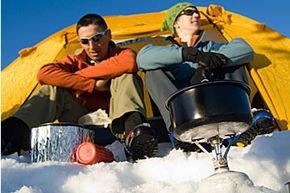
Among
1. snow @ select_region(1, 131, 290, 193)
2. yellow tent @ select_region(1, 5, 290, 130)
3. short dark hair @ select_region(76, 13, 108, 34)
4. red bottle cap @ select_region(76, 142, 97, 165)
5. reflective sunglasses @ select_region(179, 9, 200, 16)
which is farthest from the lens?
yellow tent @ select_region(1, 5, 290, 130)

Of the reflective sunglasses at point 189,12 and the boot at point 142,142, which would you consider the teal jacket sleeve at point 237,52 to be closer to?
the reflective sunglasses at point 189,12

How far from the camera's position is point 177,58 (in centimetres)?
190

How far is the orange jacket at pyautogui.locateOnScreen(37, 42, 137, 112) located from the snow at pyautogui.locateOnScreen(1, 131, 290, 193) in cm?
66

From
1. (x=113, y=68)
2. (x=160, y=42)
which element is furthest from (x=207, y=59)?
(x=160, y=42)

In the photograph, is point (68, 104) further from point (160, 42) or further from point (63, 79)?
point (160, 42)

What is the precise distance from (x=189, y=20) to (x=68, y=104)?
28.4 inches

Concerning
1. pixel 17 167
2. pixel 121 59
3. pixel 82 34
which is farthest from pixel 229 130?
pixel 82 34

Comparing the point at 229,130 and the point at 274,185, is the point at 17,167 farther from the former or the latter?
the point at 274,185

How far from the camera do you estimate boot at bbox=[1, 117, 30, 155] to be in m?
1.77

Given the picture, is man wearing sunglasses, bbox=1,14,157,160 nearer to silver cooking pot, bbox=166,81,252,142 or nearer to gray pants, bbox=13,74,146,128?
gray pants, bbox=13,74,146,128

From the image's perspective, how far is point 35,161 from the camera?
5.16ft

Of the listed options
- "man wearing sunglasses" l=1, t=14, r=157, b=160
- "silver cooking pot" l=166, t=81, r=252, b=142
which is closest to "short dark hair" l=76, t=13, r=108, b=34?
"man wearing sunglasses" l=1, t=14, r=157, b=160

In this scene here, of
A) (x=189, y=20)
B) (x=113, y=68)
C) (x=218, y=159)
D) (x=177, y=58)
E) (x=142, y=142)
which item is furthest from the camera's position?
(x=189, y=20)

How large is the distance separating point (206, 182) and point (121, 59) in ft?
3.39
